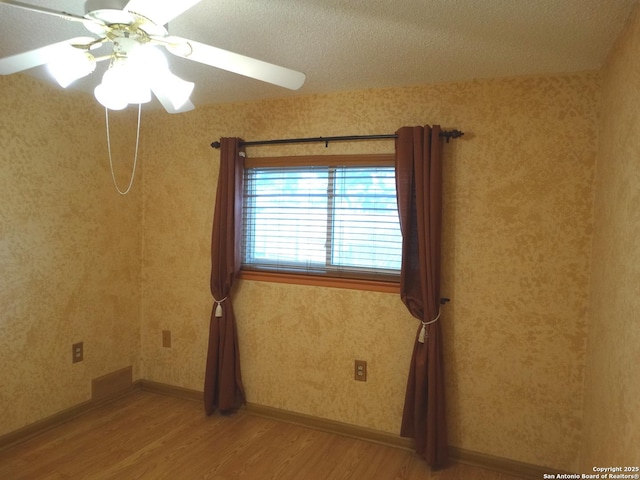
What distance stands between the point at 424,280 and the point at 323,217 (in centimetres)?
79

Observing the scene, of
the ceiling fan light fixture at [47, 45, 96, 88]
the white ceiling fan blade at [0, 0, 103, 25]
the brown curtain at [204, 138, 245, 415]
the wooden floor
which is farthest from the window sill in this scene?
the white ceiling fan blade at [0, 0, 103, 25]

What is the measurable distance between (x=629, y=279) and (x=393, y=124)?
1.51 meters

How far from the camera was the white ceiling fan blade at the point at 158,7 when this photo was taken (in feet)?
3.74

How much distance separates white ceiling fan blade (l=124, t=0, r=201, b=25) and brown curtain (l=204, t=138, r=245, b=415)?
162 centimetres

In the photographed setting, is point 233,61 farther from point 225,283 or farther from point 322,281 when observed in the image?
point 225,283

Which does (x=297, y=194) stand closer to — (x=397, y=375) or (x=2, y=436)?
(x=397, y=375)

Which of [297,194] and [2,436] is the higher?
[297,194]

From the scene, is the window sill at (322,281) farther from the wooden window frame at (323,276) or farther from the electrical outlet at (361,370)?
the electrical outlet at (361,370)

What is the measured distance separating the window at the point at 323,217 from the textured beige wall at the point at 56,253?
1.04m

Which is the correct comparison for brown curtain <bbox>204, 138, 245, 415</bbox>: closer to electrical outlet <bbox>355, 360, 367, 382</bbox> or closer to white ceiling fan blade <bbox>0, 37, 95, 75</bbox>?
electrical outlet <bbox>355, 360, 367, 382</bbox>

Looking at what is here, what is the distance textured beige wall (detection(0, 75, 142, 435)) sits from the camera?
2.45m

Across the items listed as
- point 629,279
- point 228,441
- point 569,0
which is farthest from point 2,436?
point 569,0

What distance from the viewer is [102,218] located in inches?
118

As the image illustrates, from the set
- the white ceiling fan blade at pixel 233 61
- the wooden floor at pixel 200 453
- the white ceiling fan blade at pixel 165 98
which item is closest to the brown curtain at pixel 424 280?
the wooden floor at pixel 200 453
